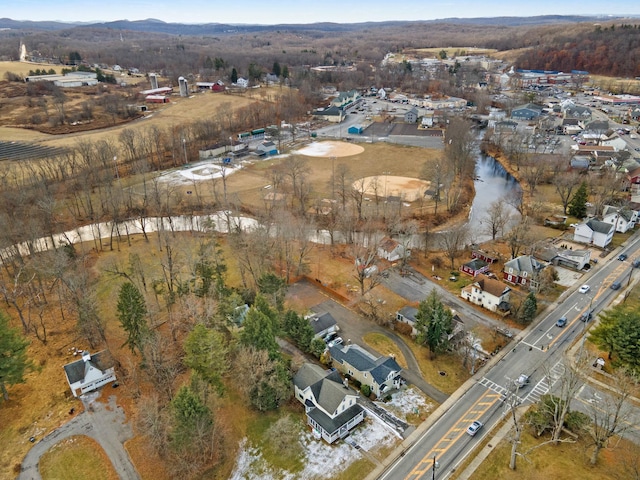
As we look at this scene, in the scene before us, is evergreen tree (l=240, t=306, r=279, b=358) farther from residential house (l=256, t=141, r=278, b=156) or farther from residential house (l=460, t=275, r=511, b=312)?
residential house (l=256, t=141, r=278, b=156)

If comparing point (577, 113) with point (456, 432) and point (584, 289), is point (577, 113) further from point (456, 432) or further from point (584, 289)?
point (456, 432)

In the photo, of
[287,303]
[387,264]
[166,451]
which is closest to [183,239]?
[287,303]

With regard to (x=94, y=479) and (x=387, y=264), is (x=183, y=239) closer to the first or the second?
(x=387, y=264)

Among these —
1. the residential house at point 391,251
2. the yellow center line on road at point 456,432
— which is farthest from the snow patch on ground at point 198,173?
the yellow center line on road at point 456,432

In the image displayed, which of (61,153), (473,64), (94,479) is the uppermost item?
(473,64)

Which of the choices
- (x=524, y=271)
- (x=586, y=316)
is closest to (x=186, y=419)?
(x=586, y=316)

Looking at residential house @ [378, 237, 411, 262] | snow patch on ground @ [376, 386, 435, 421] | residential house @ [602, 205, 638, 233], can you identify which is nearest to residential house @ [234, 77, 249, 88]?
residential house @ [378, 237, 411, 262]
